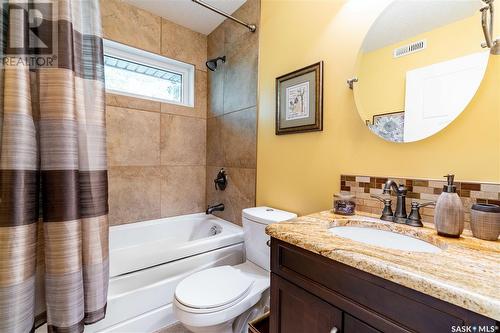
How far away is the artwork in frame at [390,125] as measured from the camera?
0.99 meters

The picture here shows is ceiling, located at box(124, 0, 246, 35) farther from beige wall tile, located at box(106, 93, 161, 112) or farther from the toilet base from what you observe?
the toilet base

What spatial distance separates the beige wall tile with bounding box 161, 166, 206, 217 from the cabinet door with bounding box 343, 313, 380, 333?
6.29ft

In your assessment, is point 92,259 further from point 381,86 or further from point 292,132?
point 381,86

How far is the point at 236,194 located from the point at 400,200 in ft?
4.30

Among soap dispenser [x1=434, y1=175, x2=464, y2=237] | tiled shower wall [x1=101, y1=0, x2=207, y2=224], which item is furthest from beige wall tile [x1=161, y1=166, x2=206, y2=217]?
soap dispenser [x1=434, y1=175, x2=464, y2=237]

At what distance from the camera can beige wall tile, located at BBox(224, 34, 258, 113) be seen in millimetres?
1821

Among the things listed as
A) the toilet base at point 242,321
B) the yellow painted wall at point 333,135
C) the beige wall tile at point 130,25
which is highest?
the beige wall tile at point 130,25

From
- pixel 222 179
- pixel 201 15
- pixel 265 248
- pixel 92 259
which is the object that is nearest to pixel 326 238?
pixel 265 248

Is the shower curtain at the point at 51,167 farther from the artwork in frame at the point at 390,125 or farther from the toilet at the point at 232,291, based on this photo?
the artwork in frame at the point at 390,125

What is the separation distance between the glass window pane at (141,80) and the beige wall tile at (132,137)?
0.76ft

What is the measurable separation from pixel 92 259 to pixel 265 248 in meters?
0.89

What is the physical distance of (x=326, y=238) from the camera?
729 millimetres

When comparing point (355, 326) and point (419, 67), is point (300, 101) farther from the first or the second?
point (355, 326)

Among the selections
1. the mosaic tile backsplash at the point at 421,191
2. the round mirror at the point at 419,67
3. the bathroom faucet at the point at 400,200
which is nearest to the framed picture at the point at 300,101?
the round mirror at the point at 419,67
